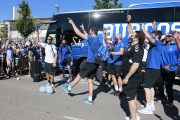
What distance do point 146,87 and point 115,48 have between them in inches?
76.3

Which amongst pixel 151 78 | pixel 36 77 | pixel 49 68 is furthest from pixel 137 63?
pixel 36 77

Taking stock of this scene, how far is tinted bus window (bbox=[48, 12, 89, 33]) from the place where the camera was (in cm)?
857

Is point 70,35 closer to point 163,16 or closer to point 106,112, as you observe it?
point 163,16

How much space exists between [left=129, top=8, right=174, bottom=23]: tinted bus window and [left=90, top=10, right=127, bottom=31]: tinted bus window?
509 millimetres

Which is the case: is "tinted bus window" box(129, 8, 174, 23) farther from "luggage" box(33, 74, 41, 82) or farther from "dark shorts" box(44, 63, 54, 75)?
Answer: "luggage" box(33, 74, 41, 82)

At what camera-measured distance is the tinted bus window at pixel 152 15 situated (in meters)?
7.36

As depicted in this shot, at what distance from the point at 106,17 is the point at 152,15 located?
234 centimetres

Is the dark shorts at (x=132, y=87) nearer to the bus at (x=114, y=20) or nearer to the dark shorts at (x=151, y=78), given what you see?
the dark shorts at (x=151, y=78)

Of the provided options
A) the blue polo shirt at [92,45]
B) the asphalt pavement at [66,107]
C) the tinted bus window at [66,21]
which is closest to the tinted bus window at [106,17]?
the tinted bus window at [66,21]

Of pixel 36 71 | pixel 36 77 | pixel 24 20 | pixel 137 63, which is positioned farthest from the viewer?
pixel 24 20

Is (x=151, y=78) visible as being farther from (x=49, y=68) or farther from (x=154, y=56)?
(x=49, y=68)

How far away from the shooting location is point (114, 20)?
8070 mm

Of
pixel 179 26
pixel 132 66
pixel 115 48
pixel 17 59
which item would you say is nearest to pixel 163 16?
pixel 179 26

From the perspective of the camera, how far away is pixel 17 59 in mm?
8930
